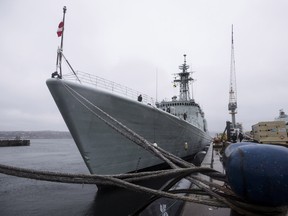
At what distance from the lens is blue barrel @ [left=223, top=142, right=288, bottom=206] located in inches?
72.7

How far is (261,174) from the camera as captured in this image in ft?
6.12

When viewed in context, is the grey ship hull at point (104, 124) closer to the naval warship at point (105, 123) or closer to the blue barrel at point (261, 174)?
the naval warship at point (105, 123)

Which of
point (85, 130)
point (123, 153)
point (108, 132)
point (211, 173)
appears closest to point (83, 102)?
point (85, 130)

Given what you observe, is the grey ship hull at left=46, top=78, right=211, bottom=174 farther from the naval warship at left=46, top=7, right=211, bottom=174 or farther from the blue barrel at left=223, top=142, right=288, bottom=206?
the blue barrel at left=223, top=142, right=288, bottom=206

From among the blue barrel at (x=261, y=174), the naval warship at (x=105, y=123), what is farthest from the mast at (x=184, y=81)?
the blue barrel at (x=261, y=174)

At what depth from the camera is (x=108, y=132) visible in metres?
8.03

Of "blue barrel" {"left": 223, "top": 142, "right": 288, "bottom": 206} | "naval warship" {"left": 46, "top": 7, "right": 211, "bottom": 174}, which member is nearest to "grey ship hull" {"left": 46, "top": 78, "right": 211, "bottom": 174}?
"naval warship" {"left": 46, "top": 7, "right": 211, "bottom": 174}

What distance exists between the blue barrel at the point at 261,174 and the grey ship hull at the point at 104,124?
4.67m

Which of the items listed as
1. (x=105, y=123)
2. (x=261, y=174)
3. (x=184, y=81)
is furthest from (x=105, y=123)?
(x=184, y=81)

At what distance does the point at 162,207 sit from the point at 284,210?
2393mm

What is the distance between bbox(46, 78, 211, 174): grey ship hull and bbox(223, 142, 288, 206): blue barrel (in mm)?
4673

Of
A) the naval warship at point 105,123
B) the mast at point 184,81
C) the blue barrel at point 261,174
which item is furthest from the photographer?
the mast at point 184,81

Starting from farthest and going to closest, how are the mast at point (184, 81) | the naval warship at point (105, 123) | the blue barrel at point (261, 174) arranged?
the mast at point (184, 81) → the naval warship at point (105, 123) → the blue barrel at point (261, 174)

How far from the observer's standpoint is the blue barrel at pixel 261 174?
1846mm
